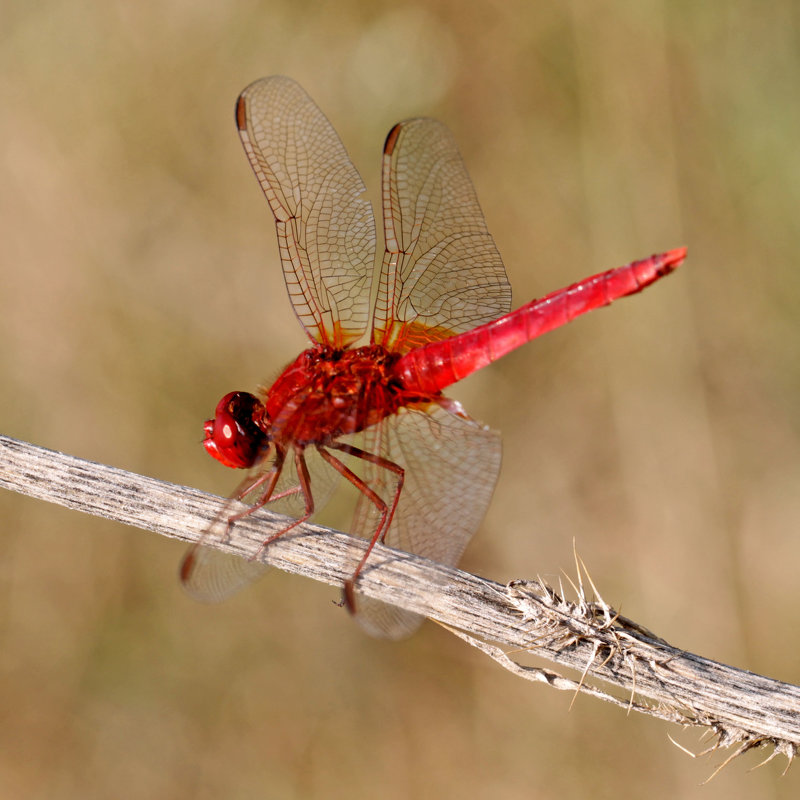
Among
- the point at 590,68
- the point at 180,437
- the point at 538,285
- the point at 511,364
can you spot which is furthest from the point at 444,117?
the point at 180,437

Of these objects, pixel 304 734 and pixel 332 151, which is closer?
pixel 332 151

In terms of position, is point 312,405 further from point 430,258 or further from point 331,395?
point 430,258

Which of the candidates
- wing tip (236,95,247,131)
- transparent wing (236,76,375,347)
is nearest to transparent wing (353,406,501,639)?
transparent wing (236,76,375,347)

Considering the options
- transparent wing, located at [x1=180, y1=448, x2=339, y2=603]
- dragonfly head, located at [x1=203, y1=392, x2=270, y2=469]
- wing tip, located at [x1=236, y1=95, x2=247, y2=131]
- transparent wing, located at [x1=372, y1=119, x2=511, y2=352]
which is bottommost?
transparent wing, located at [x1=180, y1=448, x2=339, y2=603]

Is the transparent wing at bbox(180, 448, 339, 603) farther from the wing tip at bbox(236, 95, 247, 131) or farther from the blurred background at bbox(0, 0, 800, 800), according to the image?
the blurred background at bbox(0, 0, 800, 800)

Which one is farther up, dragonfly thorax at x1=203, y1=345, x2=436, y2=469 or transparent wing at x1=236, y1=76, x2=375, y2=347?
transparent wing at x1=236, y1=76, x2=375, y2=347

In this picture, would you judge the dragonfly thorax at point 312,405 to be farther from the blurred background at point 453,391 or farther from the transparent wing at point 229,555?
the blurred background at point 453,391

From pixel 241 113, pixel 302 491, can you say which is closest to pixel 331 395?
pixel 302 491

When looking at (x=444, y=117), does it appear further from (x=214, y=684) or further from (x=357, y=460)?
(x=214, y=684)
